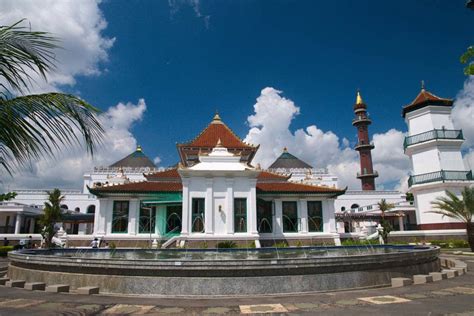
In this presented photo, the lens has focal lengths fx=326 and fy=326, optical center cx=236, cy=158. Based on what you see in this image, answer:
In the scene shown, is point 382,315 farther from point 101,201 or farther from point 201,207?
point 101,201

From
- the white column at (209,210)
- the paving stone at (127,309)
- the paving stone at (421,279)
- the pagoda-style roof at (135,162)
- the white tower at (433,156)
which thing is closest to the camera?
the paving stone at (127,309)

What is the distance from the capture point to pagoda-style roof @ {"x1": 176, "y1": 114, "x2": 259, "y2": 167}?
31328 mm

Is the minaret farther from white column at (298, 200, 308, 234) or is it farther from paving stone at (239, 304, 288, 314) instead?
paving stone at (239, 304, 288, 314)

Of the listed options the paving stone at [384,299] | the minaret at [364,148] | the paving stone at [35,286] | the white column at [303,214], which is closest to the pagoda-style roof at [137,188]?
the white column at [303,214]

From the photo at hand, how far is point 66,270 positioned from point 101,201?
16.8 m

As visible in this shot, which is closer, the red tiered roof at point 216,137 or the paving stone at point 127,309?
the paving stone at point 127,309

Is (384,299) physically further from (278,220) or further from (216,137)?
(216,137)

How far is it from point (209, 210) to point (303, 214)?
8.81 m

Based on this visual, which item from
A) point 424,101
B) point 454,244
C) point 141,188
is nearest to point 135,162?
point 141,188

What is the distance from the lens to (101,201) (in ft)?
88.5

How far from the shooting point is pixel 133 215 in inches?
1062

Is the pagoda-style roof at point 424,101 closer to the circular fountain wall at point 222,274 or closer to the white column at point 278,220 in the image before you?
the white column at point 278,220

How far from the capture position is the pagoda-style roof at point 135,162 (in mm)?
62375

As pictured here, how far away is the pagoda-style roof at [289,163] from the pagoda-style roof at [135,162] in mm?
24052
